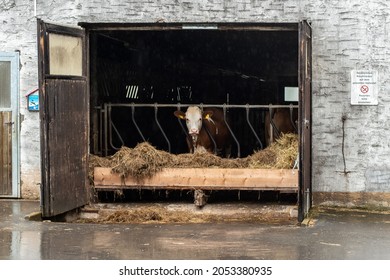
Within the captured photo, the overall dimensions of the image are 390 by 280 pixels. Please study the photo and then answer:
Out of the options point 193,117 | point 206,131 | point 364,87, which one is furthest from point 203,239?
point 206,131

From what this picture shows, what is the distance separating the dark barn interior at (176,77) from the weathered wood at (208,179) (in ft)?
3.19

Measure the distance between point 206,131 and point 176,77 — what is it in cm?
560

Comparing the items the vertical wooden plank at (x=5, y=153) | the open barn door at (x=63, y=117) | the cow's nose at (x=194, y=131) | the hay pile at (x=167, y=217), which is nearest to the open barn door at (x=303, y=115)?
the hay pile at (x=167, y=217)

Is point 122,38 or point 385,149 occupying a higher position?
point 122,38

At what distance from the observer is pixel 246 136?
19094 millimetres

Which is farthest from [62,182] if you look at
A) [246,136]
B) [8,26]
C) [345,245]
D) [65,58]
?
[246,136]

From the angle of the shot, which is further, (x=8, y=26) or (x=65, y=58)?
(x=8, y=26)

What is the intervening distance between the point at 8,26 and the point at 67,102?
2733 mm

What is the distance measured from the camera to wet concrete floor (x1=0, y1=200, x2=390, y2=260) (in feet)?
31.5

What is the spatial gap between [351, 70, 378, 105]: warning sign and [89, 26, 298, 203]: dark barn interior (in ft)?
4.56

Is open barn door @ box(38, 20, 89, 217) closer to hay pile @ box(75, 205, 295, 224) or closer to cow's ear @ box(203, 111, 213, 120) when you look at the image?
hay pile @ box(75, 205, 295, 224)

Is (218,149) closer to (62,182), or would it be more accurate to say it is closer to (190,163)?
(190,163)

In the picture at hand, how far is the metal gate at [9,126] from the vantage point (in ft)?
47.5

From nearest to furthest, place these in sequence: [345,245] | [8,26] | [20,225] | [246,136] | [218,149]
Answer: [345,245] < [20,225] < [8,26] < [218,149] < [246,136]
